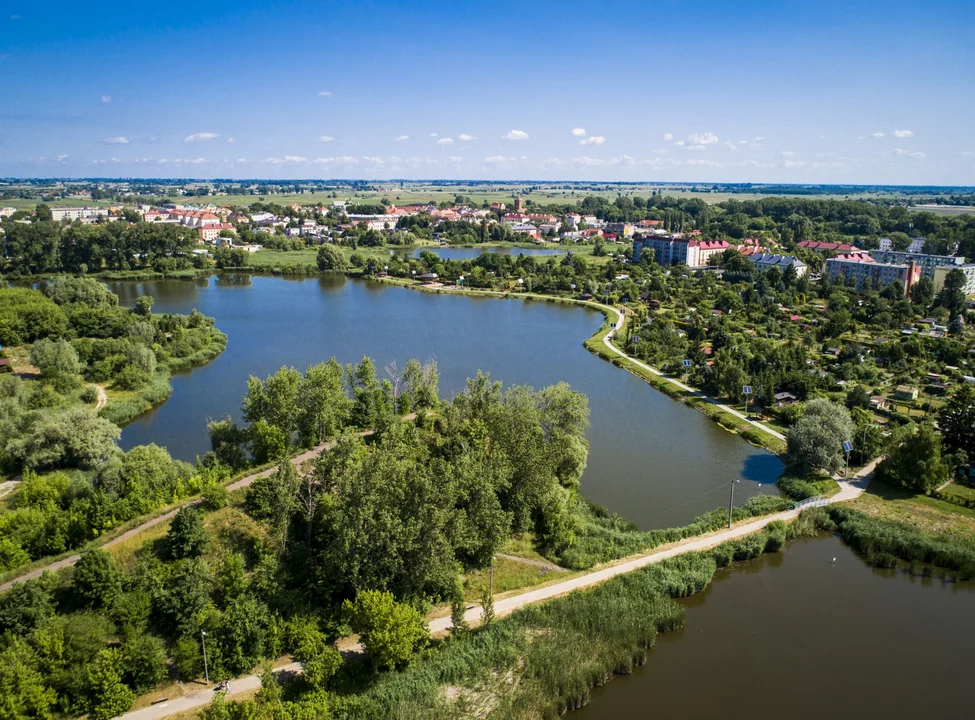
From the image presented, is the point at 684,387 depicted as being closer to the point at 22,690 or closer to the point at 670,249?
the point at 22,690

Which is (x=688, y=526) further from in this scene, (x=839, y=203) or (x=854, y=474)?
(x=839, y=203)

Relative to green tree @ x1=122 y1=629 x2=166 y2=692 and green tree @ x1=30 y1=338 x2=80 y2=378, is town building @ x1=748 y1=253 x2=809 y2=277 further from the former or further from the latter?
green tree @ x1=122 y1=629 x2=166 y2=692

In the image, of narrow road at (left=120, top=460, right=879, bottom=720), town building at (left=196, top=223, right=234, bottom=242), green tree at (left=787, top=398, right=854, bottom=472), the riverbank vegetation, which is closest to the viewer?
narrow road at (left=120, top=460, right=879, bottom=720)

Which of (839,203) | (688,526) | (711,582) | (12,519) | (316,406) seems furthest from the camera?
(839,203)

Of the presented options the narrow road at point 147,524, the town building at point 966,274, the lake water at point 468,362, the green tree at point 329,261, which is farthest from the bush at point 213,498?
the town building at point 966,274

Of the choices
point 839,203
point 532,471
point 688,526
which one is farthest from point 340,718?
point 839,203

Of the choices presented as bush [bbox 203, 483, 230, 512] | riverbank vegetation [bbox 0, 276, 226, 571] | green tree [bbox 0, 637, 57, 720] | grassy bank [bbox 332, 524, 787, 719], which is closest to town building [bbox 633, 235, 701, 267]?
riverbank vegetation [bbox 0, 276, 226, 571]
